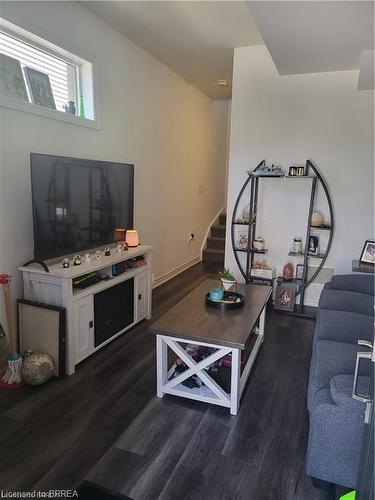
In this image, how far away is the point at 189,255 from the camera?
573cm

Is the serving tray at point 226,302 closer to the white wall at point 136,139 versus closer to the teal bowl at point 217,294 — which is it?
the teal bowl at point 217,294

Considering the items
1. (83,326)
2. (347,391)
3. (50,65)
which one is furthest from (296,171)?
Result: (347,391)

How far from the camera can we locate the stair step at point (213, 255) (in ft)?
20.3

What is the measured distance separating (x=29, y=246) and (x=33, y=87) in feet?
3.87

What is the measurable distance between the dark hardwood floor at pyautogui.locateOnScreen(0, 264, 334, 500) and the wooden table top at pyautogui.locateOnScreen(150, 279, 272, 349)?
48 cm

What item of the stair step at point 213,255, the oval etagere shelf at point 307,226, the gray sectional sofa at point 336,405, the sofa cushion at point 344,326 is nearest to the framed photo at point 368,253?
the oval etagere shelf at point 307,226

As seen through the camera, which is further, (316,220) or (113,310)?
(316,220)

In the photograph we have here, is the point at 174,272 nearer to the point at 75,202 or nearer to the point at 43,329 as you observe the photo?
the point at 75,202

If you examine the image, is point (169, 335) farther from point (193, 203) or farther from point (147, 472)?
point (193, 203)

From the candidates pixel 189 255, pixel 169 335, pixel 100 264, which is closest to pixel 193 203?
pixel 189 255

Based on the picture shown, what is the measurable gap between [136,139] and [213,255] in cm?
286

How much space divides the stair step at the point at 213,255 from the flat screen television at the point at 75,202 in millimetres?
2982

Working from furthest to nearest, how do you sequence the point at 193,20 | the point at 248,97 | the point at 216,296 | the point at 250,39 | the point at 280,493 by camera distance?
1. the point at 248,97
2. the point at 250,39
3. the point at 193,20
4. the point at 216,296
5. the point at 280,493

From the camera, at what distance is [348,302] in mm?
2707
